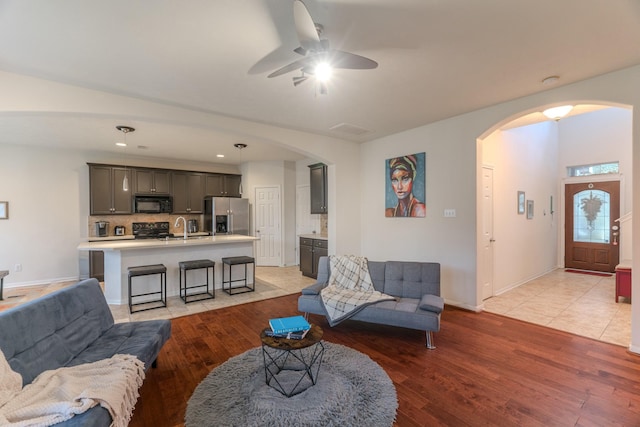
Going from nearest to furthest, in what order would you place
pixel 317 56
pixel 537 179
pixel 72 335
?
pixel 317 56 → pixel 72 335 → pixel 537 179

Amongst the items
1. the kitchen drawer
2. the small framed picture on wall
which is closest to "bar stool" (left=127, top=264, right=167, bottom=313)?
the kitchen drawer

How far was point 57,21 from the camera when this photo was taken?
2.00 m

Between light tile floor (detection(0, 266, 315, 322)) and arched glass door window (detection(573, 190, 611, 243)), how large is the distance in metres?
6.16

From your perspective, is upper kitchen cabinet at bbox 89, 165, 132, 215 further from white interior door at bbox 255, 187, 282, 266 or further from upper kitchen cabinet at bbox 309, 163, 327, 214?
upper kitchen cabinet at bbox 309, 163, 327, 214

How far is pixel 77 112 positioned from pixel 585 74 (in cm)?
520

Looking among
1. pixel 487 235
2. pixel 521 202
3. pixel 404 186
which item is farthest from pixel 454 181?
pixel 521 202

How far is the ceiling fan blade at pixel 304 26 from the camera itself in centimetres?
152

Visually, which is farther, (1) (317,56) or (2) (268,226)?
(2) (268,226)

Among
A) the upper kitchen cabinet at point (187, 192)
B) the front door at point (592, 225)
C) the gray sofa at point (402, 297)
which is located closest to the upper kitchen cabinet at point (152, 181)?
the upper kitchen cabinet at point (187, 192)

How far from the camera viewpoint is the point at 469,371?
8.17 feet

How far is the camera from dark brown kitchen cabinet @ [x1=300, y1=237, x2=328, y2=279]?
5.82 meters

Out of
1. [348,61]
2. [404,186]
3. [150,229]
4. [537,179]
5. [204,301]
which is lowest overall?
[204,301]

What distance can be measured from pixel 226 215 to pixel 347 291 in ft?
14.7

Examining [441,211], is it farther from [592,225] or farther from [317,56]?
[592,225]
